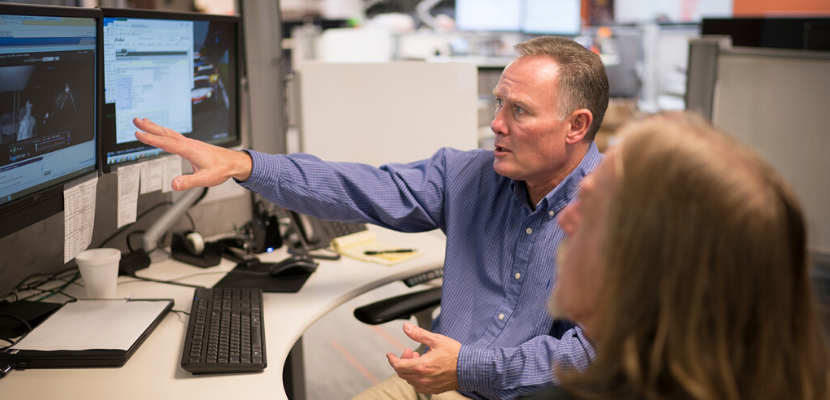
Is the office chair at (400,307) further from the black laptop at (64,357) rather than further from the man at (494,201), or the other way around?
the black laptop at (64,357)

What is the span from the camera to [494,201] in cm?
143

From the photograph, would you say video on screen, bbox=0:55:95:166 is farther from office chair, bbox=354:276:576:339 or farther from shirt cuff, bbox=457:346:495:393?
shirt cuff, bbox=457:346:495:393

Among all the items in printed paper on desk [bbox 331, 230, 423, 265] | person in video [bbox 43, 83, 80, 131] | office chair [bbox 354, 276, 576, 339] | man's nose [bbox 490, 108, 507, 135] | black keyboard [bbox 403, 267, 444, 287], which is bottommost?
office chair [bbox 354, 276, 576, 339]

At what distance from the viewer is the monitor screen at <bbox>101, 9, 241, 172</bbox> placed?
1304 mm

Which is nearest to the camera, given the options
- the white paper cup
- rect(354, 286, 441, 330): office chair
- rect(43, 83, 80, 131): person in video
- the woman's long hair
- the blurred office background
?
the woman's long hair

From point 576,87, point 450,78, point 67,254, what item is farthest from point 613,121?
point 67,254

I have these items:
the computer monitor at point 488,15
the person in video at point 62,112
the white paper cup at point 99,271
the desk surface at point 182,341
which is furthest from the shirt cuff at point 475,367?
the computer monitor at point 488,15

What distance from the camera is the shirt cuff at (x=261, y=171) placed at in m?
1.28

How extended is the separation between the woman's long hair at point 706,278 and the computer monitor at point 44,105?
92cm

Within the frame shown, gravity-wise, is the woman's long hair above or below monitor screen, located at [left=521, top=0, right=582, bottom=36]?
below

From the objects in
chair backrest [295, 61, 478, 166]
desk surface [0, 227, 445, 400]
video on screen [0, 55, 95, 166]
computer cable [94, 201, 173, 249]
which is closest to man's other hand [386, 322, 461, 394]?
desk surface [0, 227, 445, 400]

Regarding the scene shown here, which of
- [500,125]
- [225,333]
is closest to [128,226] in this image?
[225,333]

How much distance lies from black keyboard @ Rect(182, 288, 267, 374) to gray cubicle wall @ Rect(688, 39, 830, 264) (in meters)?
2.71

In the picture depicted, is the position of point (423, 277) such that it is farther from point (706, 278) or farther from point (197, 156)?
point (706, 278)
